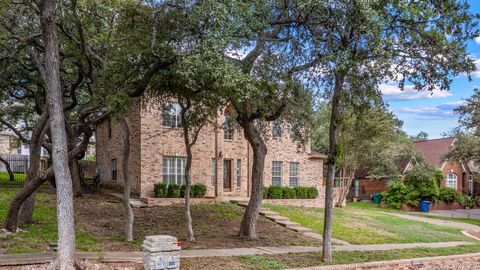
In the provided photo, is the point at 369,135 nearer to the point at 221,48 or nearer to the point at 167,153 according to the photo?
the point at 167,153

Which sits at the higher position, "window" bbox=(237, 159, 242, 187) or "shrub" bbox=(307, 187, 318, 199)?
"window" bbox=(237, 159, 242, 187)

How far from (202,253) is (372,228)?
9393 millimetres

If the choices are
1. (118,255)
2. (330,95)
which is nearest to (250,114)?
(330,95)

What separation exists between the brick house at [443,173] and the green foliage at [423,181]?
3.28m

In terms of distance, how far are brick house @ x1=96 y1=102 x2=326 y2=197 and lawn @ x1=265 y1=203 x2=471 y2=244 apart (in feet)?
9.78

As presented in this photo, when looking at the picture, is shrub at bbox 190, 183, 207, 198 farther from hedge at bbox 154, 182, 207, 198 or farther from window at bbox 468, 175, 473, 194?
window at bbox 468, 175, 473, 194

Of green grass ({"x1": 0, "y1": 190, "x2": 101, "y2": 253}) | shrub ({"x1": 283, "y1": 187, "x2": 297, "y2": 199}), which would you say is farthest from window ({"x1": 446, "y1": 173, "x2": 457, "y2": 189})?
green grass ({"x1": 0, "y1": 190, "x2": 101, "y2": 253})

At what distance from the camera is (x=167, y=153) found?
828 inches

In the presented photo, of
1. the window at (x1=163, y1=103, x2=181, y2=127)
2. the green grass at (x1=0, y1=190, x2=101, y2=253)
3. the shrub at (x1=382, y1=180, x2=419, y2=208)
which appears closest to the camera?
the green grass at (x1=0, y1=190, x2=101, y2=253)

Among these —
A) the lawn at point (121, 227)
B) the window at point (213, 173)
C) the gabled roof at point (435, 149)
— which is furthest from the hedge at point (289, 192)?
the gabled roof at point (435, 149)

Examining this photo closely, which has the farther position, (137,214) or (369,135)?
(369,135)

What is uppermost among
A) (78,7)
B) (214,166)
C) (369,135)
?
(78,7)

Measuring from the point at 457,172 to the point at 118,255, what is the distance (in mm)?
35319

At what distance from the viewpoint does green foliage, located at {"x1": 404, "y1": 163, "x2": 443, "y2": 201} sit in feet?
99.6
